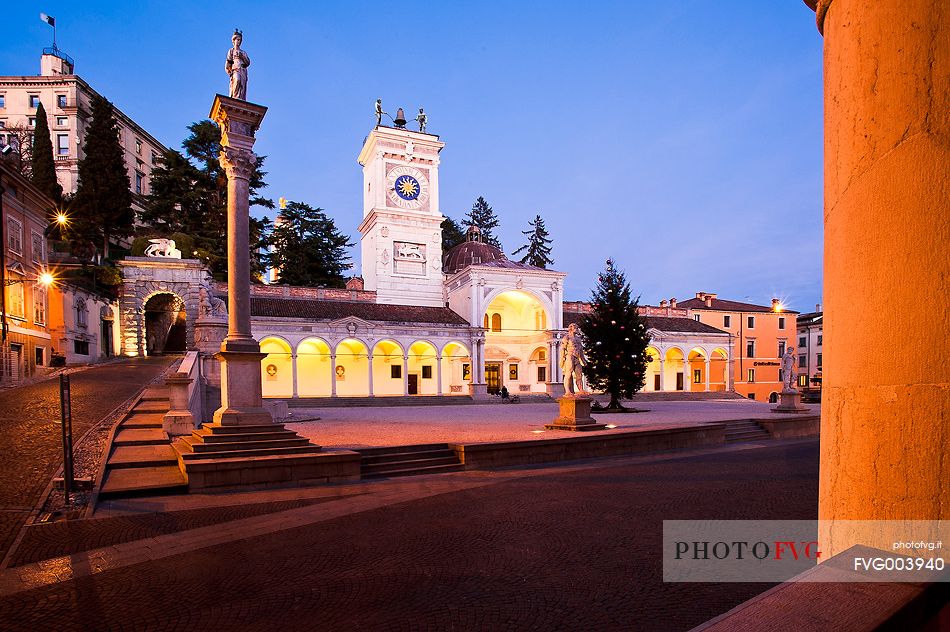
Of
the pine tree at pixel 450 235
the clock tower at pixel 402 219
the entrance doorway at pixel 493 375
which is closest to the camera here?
the clock tower at pixel 402 219

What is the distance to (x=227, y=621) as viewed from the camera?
3.99 metres

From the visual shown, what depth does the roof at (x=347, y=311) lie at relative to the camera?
111ft

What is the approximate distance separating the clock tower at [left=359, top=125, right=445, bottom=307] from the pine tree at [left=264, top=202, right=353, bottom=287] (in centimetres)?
1023

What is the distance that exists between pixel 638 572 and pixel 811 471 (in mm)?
7484

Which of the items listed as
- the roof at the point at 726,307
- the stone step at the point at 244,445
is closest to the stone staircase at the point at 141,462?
the stone step at the point at 244,445

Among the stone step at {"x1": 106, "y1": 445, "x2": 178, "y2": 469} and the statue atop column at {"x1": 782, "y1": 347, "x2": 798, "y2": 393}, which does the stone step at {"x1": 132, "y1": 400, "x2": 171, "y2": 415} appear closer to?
the stone step at {"x1": 106, "y1": 445, "x2": 178, "y2": 469}

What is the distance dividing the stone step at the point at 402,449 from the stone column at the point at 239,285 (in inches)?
84.4

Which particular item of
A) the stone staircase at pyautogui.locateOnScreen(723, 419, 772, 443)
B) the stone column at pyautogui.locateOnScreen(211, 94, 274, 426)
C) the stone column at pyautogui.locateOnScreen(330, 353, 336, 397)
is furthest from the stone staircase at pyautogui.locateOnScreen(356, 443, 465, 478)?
the stone column at pyautogui.locateOnScreen(330, 353, 336, 397)

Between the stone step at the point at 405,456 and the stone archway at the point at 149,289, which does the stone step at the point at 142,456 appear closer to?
the stone step at the point at 405,456

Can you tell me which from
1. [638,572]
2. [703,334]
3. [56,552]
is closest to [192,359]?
[56,552]

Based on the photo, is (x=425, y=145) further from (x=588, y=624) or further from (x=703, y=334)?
(x=588, y=624)

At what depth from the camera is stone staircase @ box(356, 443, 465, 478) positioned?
33.4 ft

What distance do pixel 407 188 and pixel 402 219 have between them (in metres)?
2.91

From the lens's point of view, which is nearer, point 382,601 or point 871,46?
point 871,46
